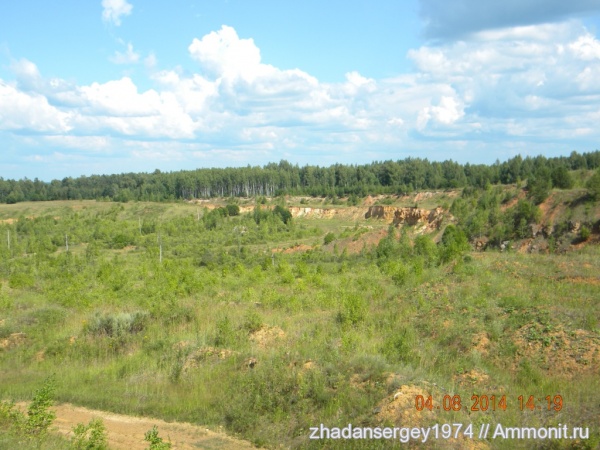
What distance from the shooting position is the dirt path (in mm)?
7250

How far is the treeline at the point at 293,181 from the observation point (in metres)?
84.9

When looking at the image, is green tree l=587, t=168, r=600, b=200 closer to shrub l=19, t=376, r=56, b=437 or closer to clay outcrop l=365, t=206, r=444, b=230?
clay outcrop l=365, t=206, r=444, b=230

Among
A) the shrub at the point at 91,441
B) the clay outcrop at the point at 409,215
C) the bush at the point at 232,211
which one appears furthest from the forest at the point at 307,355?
the bush at the point at 232,211

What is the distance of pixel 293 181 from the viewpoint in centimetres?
12069

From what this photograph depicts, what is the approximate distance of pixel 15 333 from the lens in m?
13.0

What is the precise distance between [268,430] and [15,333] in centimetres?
880

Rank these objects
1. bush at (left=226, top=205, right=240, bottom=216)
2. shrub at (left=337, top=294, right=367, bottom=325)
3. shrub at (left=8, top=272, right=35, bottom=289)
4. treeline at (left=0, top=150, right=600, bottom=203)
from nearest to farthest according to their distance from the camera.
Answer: shrub at (left=337, top=294, right=367, bottom=325) < shrub at (left=8, top=272, right=35, bottom=289) < bush at (left=226, top=205, right=240, bottom=216) < treeline at (left=0, top=150, right=600, bottom=203)

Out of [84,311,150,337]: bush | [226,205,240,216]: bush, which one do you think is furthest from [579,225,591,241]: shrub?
[226,205,240,216]: bush

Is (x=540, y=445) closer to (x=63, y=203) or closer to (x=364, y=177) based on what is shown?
(x=63, y=203)
